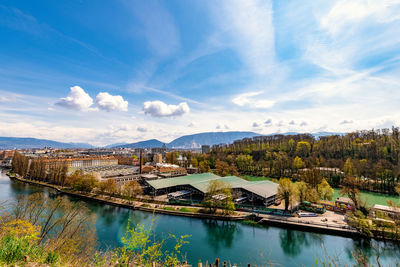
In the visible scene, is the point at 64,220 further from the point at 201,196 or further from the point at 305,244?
the point at 201,196

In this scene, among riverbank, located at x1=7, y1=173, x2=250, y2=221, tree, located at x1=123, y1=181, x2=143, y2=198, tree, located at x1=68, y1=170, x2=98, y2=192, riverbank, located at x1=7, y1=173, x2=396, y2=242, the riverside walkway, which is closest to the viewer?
the riverside walkway

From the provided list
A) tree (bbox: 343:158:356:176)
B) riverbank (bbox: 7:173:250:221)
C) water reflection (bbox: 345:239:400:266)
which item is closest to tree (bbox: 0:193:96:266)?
riverbank (bbox: 7:173:250:221)

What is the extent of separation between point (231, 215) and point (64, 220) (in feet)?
39.5

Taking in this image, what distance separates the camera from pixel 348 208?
1673 cm

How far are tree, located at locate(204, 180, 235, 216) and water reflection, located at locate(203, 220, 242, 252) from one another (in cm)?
122

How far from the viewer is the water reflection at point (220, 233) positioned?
13008 millimetres

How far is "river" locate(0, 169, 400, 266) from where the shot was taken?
447 inches

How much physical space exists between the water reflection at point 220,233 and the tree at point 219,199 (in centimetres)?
122

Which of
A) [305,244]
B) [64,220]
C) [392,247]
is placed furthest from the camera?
[305,244]

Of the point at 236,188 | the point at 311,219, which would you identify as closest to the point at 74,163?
the point at 236,188

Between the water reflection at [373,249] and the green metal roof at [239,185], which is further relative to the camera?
the green metal roof at [239,185]

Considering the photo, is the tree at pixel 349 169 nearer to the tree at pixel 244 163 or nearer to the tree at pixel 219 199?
the tree at pixel 244 163

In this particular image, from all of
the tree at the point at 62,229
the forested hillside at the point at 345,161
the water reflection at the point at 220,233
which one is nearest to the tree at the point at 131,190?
the water reflection at the point at 220,233

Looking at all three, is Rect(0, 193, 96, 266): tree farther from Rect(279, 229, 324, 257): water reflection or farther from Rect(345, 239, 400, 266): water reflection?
Rect(345, 239, 400, 266): water reflection
